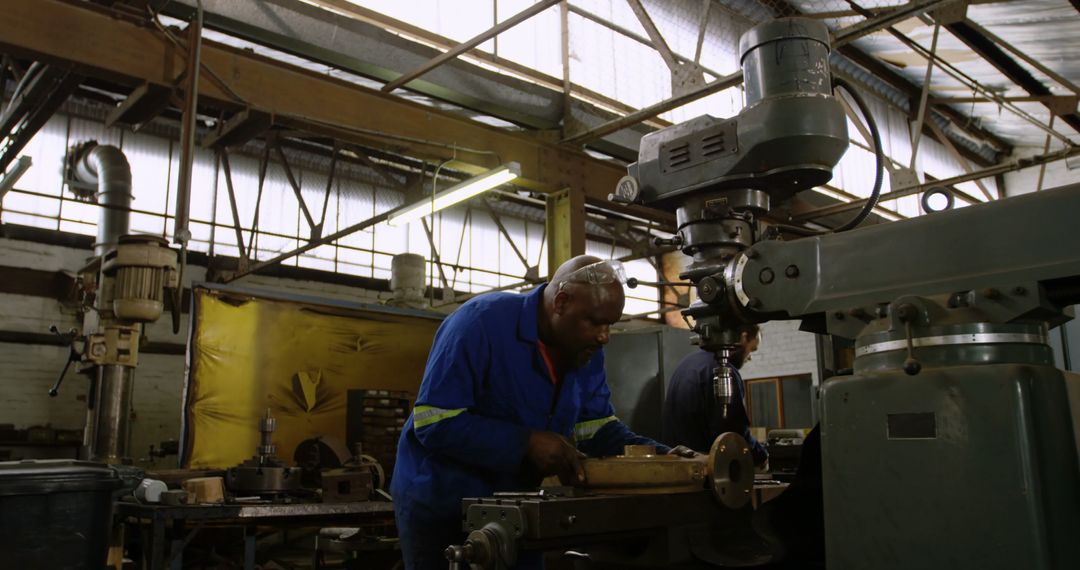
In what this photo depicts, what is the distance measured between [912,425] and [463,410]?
0.90 metres

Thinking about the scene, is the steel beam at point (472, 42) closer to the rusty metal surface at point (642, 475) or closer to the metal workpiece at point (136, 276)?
the metal workpiece at point (136, 276)

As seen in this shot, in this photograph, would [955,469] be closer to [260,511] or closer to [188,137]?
[260,511]

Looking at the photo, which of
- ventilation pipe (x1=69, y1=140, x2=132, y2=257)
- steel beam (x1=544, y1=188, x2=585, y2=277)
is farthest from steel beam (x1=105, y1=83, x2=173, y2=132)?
ventilation pipe (x1=69, y1=140, x2=132, y2=257)

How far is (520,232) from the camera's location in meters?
9.97

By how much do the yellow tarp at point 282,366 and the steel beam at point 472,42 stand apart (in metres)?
1.52

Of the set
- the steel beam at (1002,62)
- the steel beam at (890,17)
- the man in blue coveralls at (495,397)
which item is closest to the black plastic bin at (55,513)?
the man in blue coveralls at (495,397)

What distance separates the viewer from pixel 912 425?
106 cm

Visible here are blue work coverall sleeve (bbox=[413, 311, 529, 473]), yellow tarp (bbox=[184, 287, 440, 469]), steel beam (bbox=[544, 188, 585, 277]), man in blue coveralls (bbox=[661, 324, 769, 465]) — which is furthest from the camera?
steel beam (bbox=[544, 188, 585, 277])

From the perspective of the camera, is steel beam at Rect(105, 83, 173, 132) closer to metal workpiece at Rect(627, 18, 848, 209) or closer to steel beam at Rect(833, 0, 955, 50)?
metal workpiece at Rect(627, 18, 848, 209)

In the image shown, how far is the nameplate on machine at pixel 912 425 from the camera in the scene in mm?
1042

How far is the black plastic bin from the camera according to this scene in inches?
85.4

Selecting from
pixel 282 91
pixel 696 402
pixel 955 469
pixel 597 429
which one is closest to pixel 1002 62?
pixel 696 402

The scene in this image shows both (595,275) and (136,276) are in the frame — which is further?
(136,276)

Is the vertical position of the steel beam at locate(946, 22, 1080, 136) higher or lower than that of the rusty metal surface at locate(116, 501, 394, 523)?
higher
